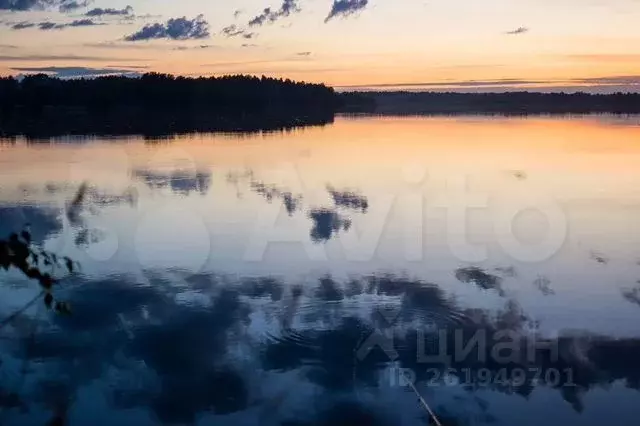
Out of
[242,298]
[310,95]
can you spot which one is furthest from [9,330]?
[310,95]

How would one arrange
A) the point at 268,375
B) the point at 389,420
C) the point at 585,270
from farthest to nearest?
the point at 585,270
the point at 268,375
the point at 389,420

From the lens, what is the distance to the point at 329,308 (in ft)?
33.2

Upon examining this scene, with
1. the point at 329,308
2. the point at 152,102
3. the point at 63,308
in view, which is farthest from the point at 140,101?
the point at 63,308

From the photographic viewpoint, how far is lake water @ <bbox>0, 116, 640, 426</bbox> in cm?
754

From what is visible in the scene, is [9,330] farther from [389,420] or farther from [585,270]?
[585,270]

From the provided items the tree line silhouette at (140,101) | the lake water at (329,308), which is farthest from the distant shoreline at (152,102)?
the lake water at (329,308)

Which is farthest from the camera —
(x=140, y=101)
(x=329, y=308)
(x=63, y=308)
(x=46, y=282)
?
(x=140, y=101)

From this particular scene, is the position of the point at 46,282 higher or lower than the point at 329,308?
higher

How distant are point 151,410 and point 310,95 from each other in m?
98.3

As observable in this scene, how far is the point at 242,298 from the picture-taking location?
10.6 m

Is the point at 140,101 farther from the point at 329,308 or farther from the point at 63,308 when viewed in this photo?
the point at 63,308

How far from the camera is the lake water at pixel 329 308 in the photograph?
7.54 metres

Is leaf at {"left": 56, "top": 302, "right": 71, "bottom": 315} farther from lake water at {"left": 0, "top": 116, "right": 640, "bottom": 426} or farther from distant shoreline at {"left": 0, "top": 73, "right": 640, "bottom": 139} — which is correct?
distant shoreline at {"left": 0, "top": 73, "right": 640, "bottom": 139}

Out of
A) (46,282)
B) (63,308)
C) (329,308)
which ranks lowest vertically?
(329,308)
